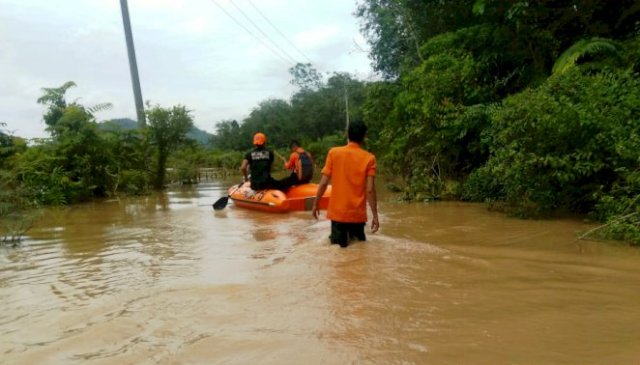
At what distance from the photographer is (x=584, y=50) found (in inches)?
356

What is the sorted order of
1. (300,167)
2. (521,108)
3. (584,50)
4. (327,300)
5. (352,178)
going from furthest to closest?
(300,167)
(584,50)
(521,108)
(352,178)
(327,300)

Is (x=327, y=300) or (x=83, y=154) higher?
(x=83, y=154)

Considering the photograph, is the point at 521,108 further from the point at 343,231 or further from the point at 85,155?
the point at 85,155

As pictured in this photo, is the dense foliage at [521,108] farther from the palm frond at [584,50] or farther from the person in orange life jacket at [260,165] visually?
the person in orange life jacket at [260,165]

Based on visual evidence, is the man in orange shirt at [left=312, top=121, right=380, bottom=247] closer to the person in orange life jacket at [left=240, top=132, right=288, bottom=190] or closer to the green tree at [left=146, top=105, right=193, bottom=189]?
the person in orange life jacket at [left=240, top=132, right=288, bottom=190]

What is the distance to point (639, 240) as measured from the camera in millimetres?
6133

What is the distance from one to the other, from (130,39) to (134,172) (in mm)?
6798

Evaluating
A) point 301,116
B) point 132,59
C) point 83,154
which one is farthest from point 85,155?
point 301,116

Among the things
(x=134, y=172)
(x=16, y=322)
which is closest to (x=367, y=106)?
(x=134, y=172)

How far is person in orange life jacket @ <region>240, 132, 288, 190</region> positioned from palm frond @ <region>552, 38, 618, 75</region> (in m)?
5.72

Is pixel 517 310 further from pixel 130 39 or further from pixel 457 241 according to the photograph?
pixel 130 39

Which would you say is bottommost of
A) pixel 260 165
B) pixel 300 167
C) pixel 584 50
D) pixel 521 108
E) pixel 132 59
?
pixel 300 167

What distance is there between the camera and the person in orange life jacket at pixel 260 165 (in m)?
11.0

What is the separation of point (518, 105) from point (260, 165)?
17.3 feet
